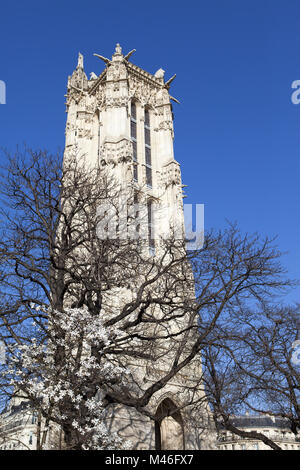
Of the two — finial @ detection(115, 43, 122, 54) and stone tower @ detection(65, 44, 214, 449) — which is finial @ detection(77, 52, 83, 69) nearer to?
stone tower @ detection(65, 44, 214, 449)

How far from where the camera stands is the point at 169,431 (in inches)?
890

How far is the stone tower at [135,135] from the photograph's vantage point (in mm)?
22766

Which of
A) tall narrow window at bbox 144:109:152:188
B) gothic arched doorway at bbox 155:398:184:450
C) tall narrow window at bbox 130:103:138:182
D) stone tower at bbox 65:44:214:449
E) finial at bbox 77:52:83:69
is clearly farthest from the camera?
finial at bbox 77:52:83:69

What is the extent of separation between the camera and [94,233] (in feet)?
42.2

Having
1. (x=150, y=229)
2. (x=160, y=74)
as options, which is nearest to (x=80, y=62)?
(x=160, y=74)

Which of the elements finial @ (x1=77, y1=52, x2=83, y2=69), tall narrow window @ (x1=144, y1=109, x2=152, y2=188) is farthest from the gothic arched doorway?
finial @ (x1=77, y1=52, x2=83, y2=69)

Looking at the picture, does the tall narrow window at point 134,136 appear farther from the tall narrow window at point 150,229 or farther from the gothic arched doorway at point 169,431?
the gothic arched doorway at point 169,431

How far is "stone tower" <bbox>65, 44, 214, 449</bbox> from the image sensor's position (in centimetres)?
2277

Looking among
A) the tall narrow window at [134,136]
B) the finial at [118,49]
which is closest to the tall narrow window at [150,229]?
the tall narrow window at [134,136]

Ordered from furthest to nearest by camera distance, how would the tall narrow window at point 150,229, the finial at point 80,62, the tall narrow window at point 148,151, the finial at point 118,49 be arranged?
1. the finial at point 80,62
2. the finial at point 118,49
3. the tall narrow window at point 148,151
4. the tall narrow window at point 150,229

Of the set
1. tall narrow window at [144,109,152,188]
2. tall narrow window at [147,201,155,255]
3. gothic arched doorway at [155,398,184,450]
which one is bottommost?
gothic arched doorway at [155,398,184,450]

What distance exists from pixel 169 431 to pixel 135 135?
2042 cm
